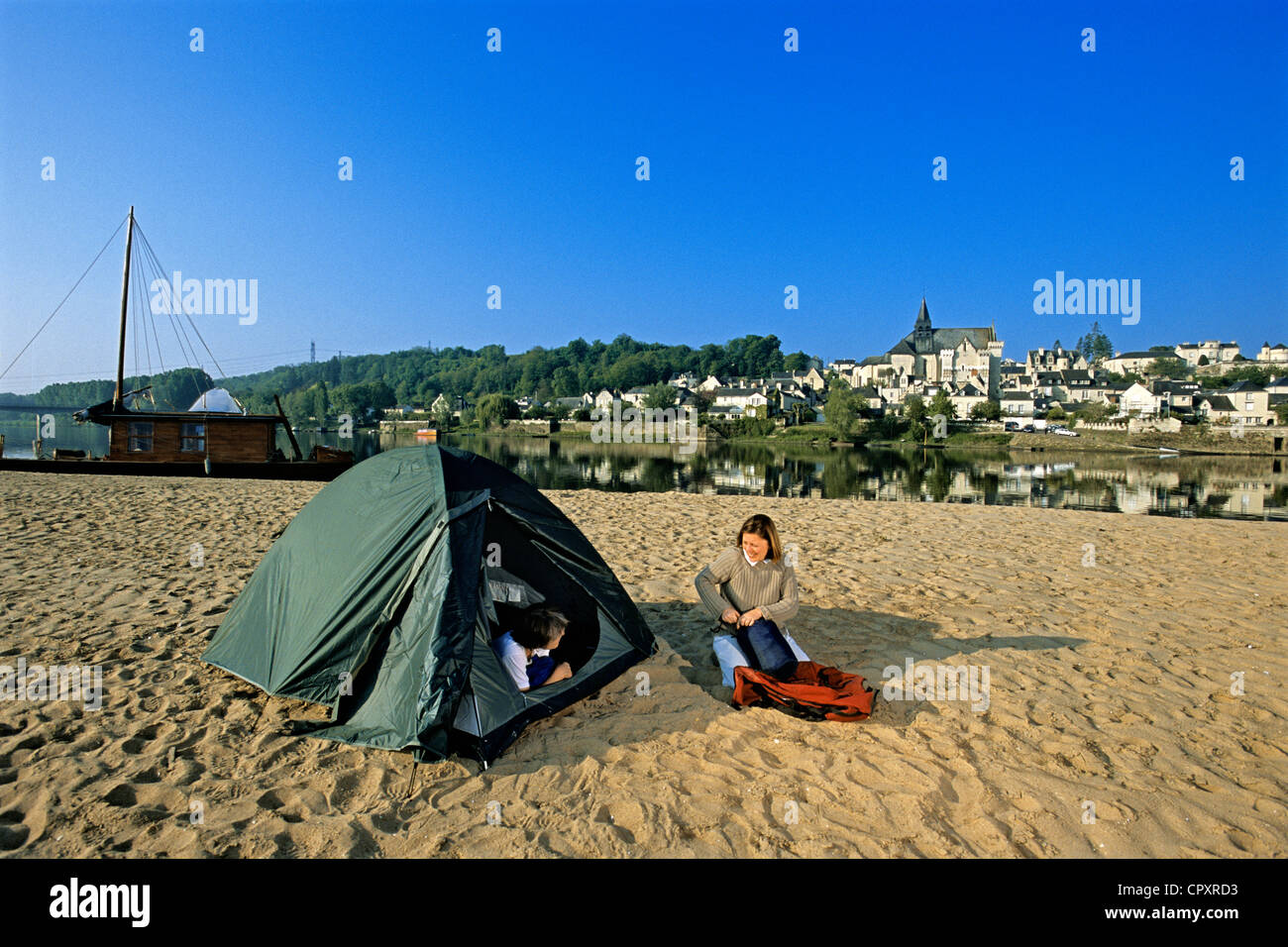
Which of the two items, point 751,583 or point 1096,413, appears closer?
point 751,583

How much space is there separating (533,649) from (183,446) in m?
23.1

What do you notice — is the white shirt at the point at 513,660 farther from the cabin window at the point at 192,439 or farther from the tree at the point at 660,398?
the tree at the point at 660,398

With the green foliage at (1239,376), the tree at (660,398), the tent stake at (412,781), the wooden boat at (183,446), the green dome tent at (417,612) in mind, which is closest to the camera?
the tent stake at (412,781)

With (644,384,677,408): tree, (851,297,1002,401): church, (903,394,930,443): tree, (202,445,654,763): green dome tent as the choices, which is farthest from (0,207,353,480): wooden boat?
(851,297,1002,401): church

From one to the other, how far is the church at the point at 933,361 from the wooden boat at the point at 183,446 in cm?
12306

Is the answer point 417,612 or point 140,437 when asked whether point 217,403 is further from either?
point 417,612

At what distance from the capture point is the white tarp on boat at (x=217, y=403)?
2612cm

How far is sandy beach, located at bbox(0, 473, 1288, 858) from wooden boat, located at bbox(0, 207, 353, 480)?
15365 millimetres

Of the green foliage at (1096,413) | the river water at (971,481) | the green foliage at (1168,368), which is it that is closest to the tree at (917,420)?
the green foliage at (1096,413)

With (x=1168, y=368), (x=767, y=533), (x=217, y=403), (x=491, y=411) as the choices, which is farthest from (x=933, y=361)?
(x=767, y=533)

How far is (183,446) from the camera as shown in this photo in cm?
2339

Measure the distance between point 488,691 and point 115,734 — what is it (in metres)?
2.59
